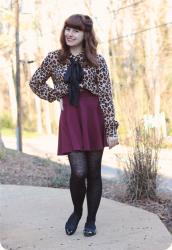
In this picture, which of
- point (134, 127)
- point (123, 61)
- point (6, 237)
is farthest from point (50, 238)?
point (123, 61)

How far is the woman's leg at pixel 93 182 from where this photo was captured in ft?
13.3

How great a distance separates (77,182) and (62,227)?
24.7 inches

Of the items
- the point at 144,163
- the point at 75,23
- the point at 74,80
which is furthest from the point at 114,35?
the point at 74,80

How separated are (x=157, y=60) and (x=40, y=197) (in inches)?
834

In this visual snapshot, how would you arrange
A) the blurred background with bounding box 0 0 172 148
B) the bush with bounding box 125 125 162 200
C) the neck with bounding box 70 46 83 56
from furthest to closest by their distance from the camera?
1. the blurred background with bounding box 0 0 172 148
2. the bush with bounding box 125 125 162 200
3. the neck with bounding box 70 46 83 56

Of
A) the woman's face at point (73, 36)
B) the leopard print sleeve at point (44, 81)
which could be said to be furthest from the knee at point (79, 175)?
the woman's face at point (73, 36)

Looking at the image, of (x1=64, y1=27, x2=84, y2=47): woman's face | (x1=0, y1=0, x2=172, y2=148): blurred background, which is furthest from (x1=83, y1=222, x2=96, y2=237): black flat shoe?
(x1=0, y1=0, x2=172, y2=148): blurred background

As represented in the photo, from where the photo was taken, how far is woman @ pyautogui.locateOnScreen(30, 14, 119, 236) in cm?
395

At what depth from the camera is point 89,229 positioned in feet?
13.7

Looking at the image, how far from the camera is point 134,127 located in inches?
223

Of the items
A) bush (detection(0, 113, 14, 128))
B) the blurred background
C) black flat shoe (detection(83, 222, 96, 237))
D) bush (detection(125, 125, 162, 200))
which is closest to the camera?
black flat shoe (detection(83, 222, 96, 237))

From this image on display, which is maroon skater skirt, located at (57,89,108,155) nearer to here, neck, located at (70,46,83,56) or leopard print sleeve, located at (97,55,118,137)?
leopard print sleeve, located at (97,55,118,137)

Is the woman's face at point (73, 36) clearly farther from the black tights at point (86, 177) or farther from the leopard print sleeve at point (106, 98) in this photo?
the black tights at point (86, 177)

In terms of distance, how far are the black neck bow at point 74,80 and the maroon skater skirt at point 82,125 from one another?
0.18 ft
